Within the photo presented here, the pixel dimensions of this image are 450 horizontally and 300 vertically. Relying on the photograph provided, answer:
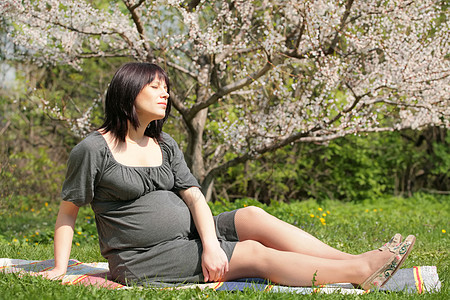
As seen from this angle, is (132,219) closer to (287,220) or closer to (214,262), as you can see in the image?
(214,262)

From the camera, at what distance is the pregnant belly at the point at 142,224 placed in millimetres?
2219

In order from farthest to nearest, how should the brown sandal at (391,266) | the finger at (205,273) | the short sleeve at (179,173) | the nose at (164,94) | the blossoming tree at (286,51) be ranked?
the blossoming tree at (286,51), the short sleeve at (179,173), the nose at (164,94), the finger at (205,273), the brown sandal at (391,266)

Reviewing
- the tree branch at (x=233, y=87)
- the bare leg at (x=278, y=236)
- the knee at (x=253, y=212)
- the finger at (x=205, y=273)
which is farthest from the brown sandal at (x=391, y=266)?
the tree branch at (x=233, y=87)

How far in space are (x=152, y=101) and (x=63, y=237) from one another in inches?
30.8

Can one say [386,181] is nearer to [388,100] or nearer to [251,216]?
[388,100]

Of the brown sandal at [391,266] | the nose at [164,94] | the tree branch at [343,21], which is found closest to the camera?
the brown sandal at [391,266]

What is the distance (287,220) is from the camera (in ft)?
14.5

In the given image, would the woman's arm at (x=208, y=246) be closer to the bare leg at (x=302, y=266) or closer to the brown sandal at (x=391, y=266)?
the bare leg at (x=302, y=266)

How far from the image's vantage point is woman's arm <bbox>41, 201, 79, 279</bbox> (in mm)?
2199

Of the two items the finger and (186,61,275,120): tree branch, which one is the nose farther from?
(186,61,275,120): tree branch

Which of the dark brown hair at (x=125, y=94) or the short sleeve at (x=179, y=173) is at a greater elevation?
the dark brown hair at (x=125, y=94)

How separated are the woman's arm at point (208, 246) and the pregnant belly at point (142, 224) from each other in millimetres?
94

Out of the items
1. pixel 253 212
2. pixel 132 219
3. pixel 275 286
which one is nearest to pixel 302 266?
pixel 275 286

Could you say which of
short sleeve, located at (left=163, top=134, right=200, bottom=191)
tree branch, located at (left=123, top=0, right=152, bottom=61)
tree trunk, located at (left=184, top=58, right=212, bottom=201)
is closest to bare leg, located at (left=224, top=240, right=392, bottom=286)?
short sleeve, located at (left=163, top=134, right=200, bottom=191)
